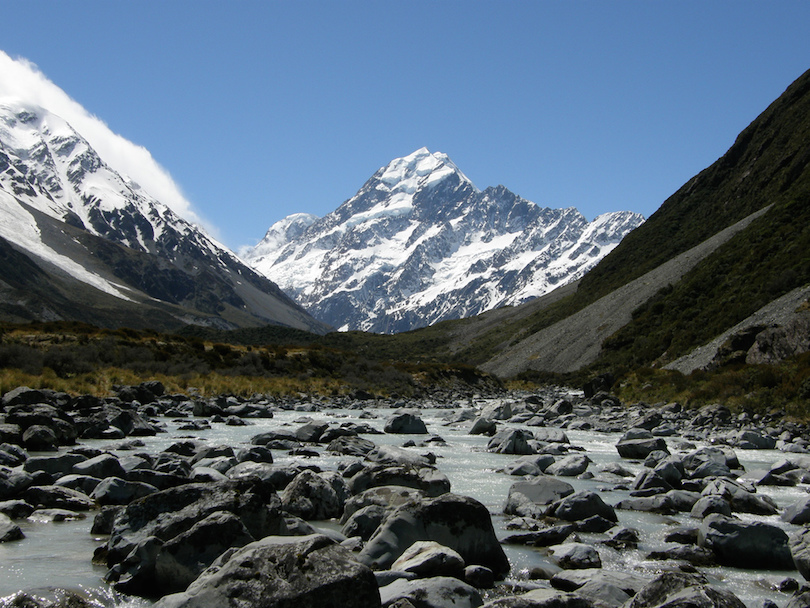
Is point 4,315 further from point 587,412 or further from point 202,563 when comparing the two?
point 202,563

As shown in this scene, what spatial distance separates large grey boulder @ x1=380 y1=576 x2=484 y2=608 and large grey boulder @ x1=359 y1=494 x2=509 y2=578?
4.31ft

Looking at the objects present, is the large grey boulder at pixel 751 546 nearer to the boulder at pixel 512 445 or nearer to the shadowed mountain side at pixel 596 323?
the boulder at pixel 512 445

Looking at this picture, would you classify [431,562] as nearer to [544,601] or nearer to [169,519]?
[544,601]

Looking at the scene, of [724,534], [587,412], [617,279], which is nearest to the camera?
[724,534]

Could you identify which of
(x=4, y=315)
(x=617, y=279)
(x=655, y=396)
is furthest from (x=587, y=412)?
(x=4, y=315)

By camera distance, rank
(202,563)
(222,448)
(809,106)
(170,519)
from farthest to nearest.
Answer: (809,106) → (222,448) → (170,519) → (202,563)

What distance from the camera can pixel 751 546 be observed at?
28.3ft

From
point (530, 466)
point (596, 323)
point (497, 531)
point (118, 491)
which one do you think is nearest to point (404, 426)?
point (530, 466)

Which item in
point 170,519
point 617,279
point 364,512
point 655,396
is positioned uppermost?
point 617,279

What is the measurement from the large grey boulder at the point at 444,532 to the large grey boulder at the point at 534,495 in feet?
9.82

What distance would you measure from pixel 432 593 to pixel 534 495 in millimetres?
6576

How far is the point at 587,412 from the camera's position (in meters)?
34.7

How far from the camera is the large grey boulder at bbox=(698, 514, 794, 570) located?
856 centimetres

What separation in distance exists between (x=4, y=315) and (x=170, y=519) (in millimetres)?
173092
